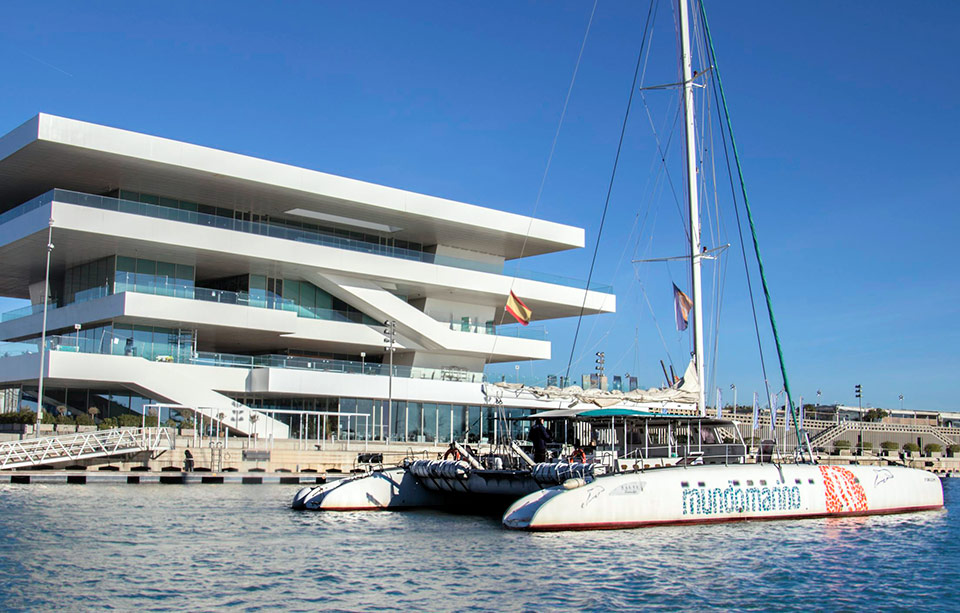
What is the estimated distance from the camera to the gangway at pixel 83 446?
36.7 m

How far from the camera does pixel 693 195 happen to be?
99.0ft

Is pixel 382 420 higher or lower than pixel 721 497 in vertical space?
higher

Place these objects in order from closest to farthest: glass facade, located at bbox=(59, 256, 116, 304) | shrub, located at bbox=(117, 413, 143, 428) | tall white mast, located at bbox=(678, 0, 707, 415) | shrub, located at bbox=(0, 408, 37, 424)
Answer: tall white mast, located at bbox=(678, 0, 707, 415) → shrub, located at bbox=(117, 413, 143, 428) → shrub, located at bbox=(0, 408, 37, 424) → glass facade, located at bbox=(59, 256, 116, 304)

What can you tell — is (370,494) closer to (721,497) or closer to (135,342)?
(721,497)

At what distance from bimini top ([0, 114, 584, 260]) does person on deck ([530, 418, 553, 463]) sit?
80.6ft

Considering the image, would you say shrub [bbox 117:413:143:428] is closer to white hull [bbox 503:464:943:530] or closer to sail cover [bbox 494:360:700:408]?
sail cover [bbox 494:360:700:408]

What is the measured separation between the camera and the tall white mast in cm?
2942

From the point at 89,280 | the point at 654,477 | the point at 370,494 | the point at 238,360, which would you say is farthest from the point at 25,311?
the point at 654,477

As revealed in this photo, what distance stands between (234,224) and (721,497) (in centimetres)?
3226

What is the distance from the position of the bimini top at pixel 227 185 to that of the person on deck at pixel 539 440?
2456 centimetres

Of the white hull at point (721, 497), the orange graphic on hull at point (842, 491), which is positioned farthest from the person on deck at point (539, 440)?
the orange graphic on hull at point (842, 491)

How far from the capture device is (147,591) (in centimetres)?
1448

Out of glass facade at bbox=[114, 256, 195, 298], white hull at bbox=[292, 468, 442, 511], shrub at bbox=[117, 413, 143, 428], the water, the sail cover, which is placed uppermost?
glass facade at bbox=[114, 256, 195, 298]

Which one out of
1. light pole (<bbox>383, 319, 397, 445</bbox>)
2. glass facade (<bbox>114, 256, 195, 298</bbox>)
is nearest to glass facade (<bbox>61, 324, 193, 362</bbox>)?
glass facade (<bbox>114, 256, 195, 298</bbox>)
